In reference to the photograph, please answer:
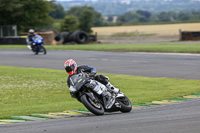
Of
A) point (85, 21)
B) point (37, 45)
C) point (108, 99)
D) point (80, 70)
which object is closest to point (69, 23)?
point (85, 21)

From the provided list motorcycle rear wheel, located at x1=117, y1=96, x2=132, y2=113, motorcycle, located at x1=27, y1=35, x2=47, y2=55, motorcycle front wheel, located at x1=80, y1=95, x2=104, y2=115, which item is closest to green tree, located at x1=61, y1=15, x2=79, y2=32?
motorcycle, located at x1=27, y1=35, x2=47, y2=55

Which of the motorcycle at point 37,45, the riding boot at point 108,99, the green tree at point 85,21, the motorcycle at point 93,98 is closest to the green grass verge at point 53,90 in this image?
the motorcycle at point 93,98

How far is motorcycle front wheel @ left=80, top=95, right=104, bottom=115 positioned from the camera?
8430mm

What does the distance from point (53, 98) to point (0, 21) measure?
4258 cm

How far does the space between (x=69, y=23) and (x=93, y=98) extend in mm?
56728

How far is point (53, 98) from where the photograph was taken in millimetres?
11844

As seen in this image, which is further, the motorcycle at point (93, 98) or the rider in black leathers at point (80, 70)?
the rider in black leathers at point (80, 70)

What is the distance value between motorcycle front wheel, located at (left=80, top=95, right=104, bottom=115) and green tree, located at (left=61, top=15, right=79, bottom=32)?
55676 mm

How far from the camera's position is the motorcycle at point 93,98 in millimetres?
8508

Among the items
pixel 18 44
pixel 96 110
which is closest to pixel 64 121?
pixel 96 110

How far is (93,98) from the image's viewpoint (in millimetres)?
8516

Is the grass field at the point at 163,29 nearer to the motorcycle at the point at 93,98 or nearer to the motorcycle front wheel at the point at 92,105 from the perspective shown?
the motorcycle at the point at 93,98

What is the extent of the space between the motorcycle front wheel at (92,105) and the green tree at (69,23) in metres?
55.7

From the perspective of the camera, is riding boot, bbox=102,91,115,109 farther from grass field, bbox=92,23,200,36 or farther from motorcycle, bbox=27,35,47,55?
grass field, bbox=92,23,200,36
